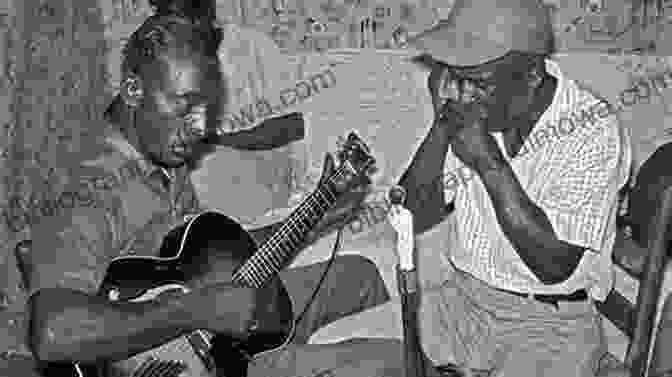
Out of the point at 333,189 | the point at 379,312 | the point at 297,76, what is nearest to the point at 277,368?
the point at 379,312

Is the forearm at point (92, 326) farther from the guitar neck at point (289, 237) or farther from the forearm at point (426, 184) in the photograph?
the forearm at point (426, 184)

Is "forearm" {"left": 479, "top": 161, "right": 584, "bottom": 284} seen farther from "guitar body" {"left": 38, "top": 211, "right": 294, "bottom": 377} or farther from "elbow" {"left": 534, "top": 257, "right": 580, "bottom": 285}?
"guitar body" {"left": 38, "top": 211, "right": 294, "bottom": 377}

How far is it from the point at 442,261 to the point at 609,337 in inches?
16.2

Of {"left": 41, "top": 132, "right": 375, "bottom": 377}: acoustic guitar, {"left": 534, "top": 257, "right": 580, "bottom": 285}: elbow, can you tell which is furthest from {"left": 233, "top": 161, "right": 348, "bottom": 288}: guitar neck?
{"left": 534, "top": 257, "right": 580, "bottom": 285}: elbow

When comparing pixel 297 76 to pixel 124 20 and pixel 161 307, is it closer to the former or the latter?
pixel 124 20

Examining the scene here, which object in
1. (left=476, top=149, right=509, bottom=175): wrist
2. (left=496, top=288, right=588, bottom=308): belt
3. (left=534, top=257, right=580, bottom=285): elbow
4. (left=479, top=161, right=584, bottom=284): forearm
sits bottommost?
(left=496, top=288, right=588, bottom=308): belt

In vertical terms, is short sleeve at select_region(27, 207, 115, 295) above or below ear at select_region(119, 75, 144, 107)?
below

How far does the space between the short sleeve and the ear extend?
0.81 feet

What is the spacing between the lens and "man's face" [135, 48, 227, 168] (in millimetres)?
2018

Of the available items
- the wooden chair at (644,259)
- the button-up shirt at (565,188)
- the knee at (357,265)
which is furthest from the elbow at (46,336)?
the wooden chair at (644,259)

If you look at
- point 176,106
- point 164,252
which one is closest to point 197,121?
point 176,106

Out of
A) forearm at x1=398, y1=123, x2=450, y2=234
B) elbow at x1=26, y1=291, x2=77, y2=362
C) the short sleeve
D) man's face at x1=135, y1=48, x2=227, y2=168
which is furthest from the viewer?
forearm at x1=398, y1=123, x2=450, y2=234

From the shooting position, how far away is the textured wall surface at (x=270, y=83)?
2.08 metres

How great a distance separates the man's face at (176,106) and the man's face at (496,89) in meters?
0.56
